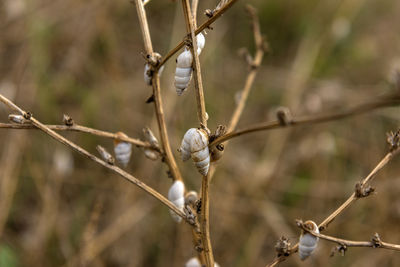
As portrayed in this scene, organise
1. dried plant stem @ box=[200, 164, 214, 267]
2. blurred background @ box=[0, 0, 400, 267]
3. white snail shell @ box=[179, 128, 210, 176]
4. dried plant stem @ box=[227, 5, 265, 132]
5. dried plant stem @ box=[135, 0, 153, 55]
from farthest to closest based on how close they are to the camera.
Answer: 1. blurred background @ box=[0, 0, 400, 267]
2. dried plant stem @ box=[227, 5, 265, 132]
3. dried plant stem @ box=[135, 0, 153, 55]
4. dried plant stem @ box=[200, 164, 214, 267]
5. white snail shell @ box=[179, 128, 210, 176]

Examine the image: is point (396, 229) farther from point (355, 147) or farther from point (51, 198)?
point (51, 198)

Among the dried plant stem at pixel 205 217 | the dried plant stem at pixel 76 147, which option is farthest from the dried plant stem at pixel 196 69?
the dried plant stem at pixel 76 147

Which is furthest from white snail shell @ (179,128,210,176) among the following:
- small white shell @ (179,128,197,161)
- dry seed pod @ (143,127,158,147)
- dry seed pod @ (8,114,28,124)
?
dry seed pod @ (8,114,28,124)

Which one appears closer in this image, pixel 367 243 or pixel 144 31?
pixel 367 243

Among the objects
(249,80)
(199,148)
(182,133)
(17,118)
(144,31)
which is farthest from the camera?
(182,133)

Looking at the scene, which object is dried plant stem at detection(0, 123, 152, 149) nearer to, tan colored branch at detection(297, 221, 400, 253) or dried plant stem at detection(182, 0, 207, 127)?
dried plant stem at detection(182, 0, 207, 127)

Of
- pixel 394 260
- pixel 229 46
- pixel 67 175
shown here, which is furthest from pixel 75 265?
pixel 229 46

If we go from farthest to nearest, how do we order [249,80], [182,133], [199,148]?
[182,133] < [249,80] < [199,148]

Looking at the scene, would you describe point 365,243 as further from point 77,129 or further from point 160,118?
point 77,129

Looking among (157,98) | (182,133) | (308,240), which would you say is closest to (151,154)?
(157,98)
